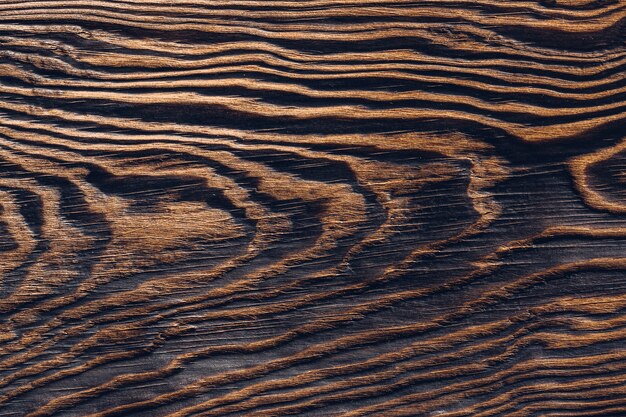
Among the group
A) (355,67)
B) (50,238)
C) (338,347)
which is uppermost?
(355,67)

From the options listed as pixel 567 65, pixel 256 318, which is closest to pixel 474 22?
pixel 567 65

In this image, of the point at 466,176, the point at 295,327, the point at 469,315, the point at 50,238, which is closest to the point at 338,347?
the point at 295,327

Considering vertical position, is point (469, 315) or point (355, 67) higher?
point (355, 67)

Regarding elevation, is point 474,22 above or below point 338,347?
above

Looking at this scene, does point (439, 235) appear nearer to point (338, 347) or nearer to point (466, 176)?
point (466, 176)

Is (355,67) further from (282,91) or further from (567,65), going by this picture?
(567,65)

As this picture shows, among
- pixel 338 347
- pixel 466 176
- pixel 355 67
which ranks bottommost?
pixel 338 347
